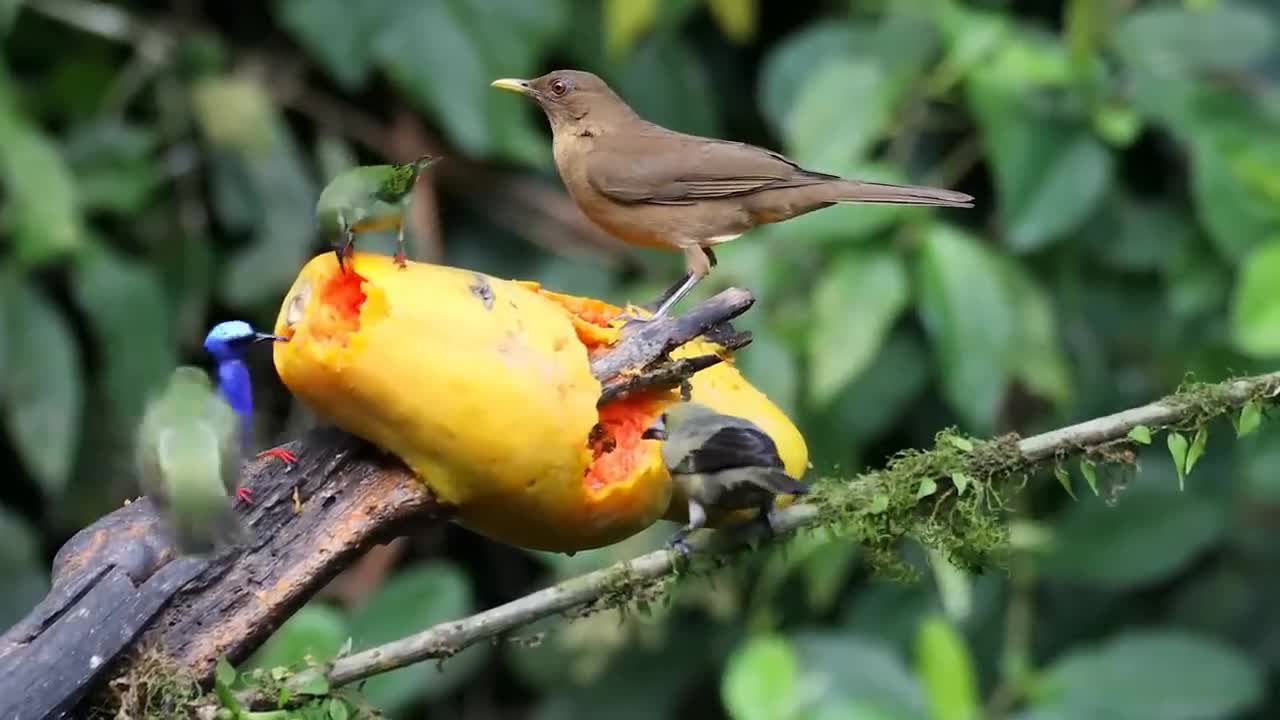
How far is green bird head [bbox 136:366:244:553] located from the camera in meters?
2.05

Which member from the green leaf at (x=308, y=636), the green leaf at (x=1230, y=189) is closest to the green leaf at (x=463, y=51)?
the green leaf at (x=308, y=636)

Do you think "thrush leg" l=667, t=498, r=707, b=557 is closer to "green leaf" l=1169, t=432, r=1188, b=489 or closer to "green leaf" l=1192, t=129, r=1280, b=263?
"green leaf" l=1169, t=432, r=1188, b=489

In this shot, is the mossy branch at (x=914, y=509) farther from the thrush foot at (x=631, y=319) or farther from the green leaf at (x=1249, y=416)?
the thrush foot at (x=631, y=319)

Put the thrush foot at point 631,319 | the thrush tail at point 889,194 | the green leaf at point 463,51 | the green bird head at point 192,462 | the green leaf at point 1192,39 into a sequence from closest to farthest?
1. the green bird head at point 192,462
2. the thrush foot at point 631,319
3. the thrush tail at point 889,194
4. the green leaf at point 1192,39
5. the green leaf at point 463,51

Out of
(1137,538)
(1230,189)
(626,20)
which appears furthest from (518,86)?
(1137,538)

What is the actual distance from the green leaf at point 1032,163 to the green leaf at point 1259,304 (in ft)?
2.15

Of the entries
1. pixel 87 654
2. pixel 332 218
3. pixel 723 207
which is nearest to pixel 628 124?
pixel 723 207

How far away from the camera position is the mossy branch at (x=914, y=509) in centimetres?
220

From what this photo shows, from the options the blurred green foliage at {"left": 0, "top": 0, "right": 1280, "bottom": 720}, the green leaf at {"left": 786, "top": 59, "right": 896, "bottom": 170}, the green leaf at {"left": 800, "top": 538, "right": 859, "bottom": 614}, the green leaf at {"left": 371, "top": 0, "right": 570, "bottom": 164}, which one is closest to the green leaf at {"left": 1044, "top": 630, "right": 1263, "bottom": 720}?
the blurred green foliage at {"left": 0, "top": 0, "right": 1280, "bottom": 720}

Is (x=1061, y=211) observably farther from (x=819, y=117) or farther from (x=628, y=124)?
(x=628, y=124)

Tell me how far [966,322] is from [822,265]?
1.46ft

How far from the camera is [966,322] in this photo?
4.32 m

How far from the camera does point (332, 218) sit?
226 cm

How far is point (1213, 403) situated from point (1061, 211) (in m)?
2.29
